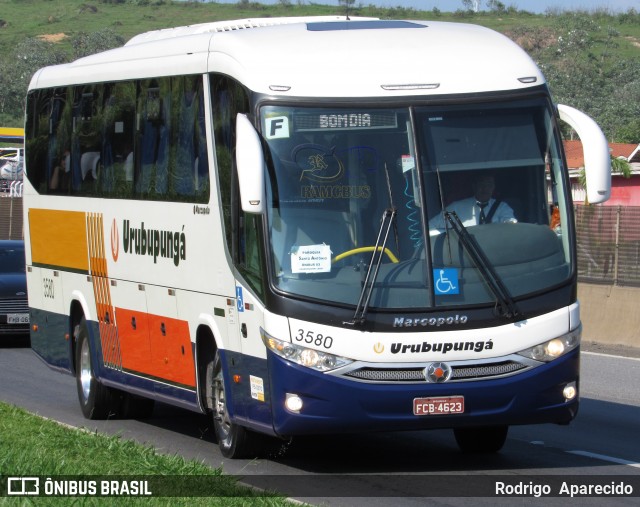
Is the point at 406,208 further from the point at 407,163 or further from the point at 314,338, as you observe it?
the point at 314,338

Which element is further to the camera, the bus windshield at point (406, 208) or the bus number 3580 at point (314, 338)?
the bus windshield at point (406, 208)

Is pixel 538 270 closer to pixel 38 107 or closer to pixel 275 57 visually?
pixel 275 57

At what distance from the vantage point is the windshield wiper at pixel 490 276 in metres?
9.78

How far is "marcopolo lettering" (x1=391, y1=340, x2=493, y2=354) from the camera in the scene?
961cm

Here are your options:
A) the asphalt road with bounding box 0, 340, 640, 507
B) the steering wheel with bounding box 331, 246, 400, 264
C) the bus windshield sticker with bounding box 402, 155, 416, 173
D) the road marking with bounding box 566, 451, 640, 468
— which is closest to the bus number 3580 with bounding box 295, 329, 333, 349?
the steering wheel with bounding box 331, 246, 400, 264

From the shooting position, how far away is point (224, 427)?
1121 cm

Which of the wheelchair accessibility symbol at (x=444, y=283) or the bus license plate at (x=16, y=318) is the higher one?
the wheelchair accessibility symbol at (x=444, y=283)

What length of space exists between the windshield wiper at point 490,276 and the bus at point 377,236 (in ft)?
0.05

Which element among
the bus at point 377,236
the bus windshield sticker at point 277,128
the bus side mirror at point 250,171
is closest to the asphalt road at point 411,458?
the bus at point 377,236

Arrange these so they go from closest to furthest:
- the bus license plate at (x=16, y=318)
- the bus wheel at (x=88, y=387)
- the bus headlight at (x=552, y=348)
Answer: the bus headlight at (x=552, y=348)
the bus wheel at (x=88, y=387)
the bus license plate at (x=16, y=318)

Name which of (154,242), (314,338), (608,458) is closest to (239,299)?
(314,338)

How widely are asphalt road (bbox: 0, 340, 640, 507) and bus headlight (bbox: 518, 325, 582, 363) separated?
0.90 meters

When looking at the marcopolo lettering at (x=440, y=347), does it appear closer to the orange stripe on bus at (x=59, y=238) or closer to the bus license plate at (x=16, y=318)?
the orange stripe on bus at (x=59, y=238)

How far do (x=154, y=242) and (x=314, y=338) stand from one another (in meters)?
3.16
